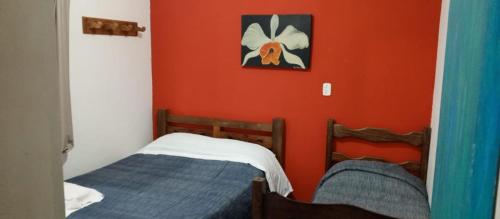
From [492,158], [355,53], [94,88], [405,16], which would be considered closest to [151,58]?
[94,88]

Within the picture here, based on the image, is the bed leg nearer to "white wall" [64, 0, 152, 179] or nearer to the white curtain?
the white curtain

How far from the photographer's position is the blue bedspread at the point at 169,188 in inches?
81.3

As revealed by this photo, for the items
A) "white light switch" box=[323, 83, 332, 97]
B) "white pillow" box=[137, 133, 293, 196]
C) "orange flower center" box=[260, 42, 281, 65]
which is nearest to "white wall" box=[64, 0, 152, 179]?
"white pillow" box=[137, 133, 293, 196]

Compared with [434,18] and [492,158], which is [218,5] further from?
[492,158]

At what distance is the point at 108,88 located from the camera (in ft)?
9.80

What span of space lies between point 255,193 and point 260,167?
1.18 m

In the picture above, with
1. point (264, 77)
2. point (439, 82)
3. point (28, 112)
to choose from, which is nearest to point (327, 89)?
point (264, 77)

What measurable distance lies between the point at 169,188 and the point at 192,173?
26 cm

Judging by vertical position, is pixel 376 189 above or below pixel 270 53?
below

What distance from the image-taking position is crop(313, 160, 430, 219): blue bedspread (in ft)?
6.50

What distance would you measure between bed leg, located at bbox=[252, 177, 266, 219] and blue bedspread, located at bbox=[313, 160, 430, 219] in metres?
0.64

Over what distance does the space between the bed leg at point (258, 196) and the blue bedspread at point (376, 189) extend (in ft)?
2.09

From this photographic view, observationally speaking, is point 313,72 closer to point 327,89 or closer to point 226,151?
point 327,89

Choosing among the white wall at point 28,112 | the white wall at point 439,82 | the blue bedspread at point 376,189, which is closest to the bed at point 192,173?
the blue bedspread at point 376,189
